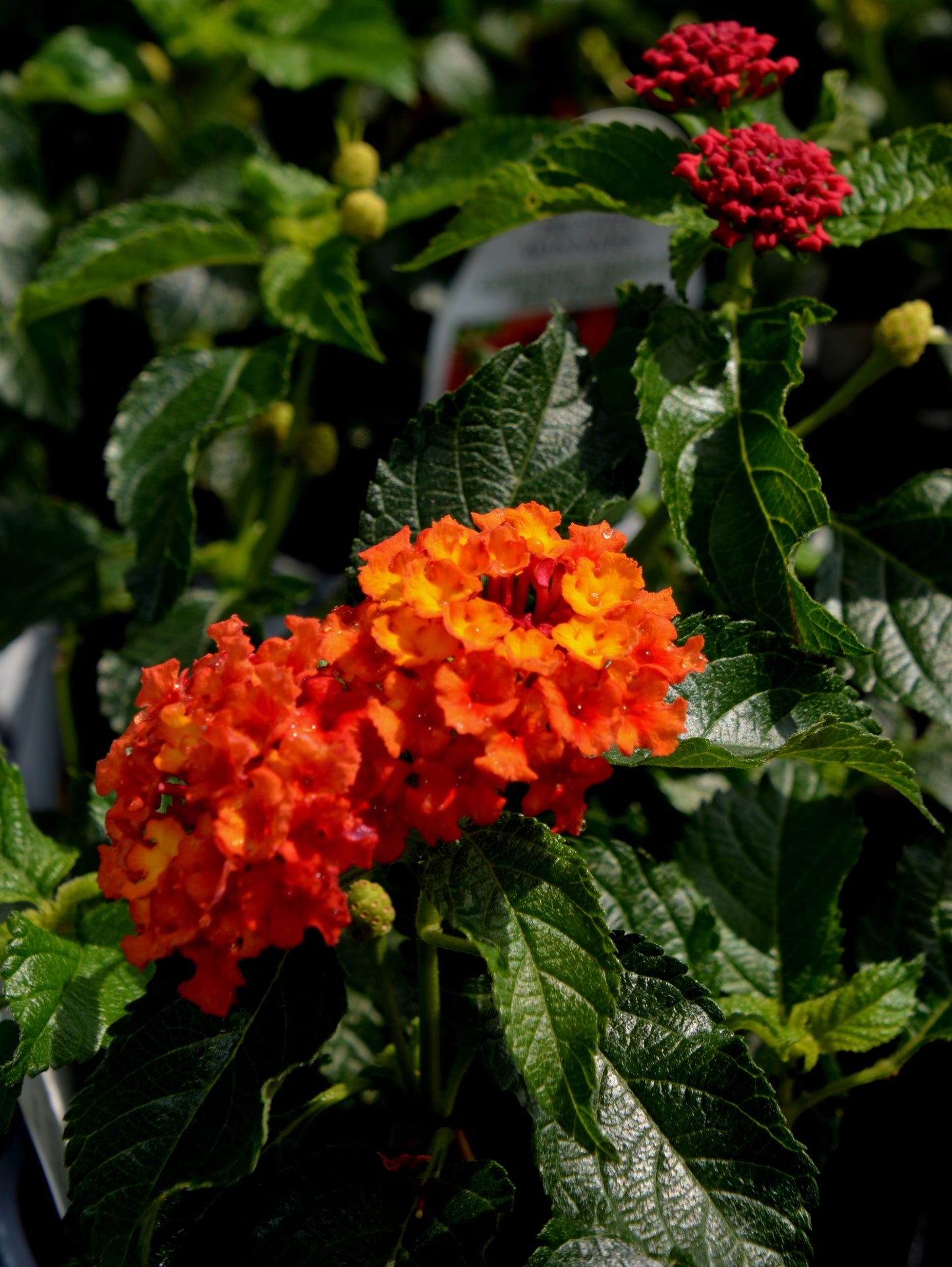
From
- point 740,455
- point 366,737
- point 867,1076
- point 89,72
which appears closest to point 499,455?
point 740,455

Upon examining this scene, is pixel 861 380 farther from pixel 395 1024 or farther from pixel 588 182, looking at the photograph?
pixel 395 1024

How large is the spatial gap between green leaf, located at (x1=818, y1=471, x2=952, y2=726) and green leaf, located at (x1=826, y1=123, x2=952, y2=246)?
0.21 meters

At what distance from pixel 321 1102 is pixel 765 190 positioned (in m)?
0.66

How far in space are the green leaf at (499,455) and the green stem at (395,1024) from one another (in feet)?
0.91

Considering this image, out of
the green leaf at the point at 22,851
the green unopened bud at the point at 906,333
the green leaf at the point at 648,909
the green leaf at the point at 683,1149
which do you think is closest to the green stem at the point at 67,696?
the green leaf at the point at 22,851

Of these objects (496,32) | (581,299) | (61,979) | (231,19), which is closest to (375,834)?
(61,979)

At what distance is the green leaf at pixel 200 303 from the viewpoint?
1.36 metres

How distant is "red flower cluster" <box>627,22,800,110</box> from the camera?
751 millimetres

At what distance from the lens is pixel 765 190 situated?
709mm

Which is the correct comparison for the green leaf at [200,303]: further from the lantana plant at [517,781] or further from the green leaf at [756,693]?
the green leaf at [756,693]

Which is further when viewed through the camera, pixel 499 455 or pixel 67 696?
pixel 67 696

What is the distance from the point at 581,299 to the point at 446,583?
2.72ft

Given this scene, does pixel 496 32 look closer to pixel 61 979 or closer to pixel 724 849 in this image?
pixel 724 849

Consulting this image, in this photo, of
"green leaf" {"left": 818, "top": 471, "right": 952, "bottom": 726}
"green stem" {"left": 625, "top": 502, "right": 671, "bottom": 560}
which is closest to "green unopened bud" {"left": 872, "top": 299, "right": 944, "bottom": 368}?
"green leaf" {"left": 818, "top": 471, "right": 952, "bottom": 726}
